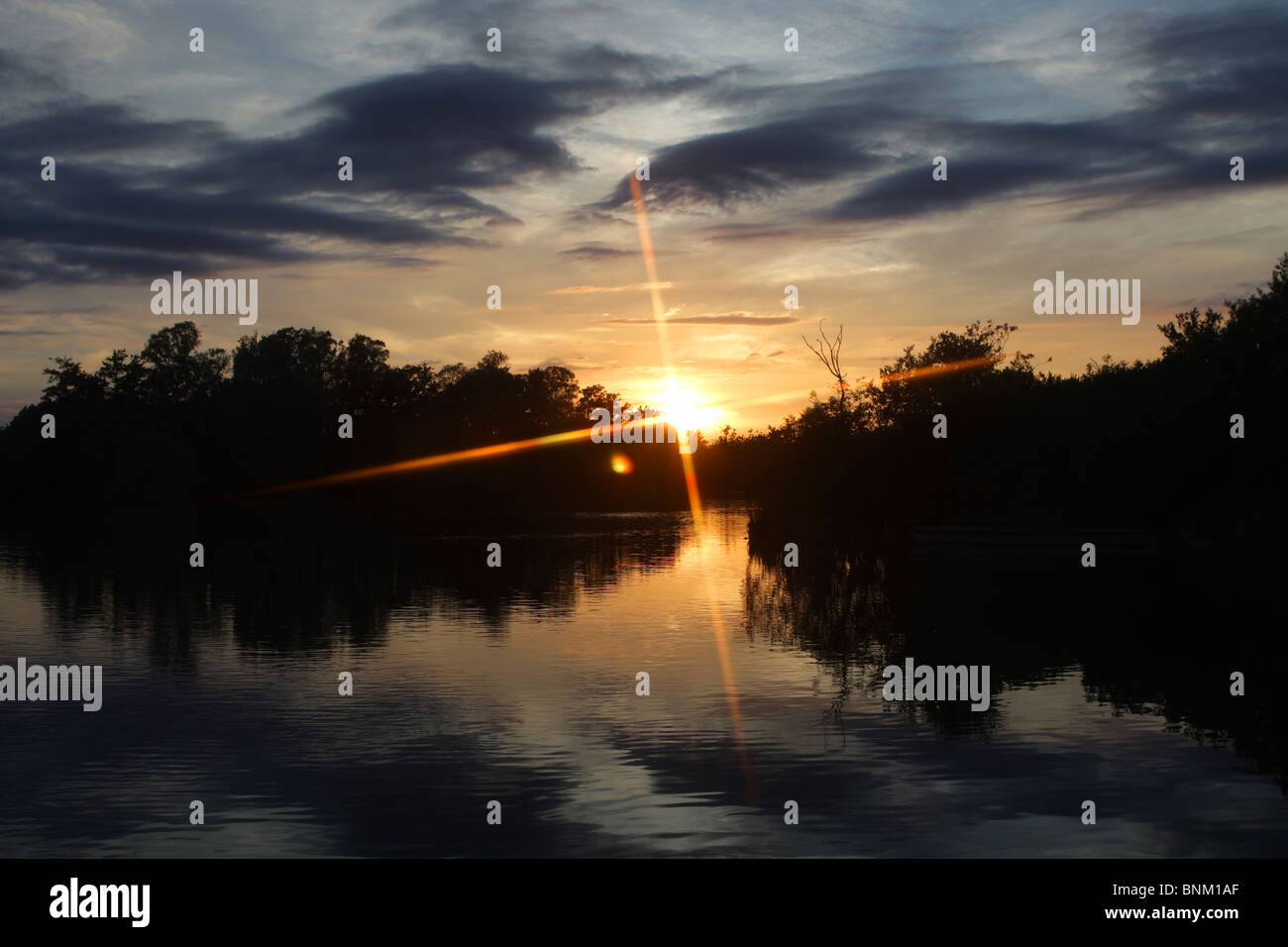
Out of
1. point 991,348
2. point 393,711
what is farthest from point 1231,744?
point 991,348

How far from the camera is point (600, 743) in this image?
11672 mm

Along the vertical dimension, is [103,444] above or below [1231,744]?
above

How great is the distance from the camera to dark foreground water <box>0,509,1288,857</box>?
855cm

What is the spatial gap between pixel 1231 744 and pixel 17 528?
234ft

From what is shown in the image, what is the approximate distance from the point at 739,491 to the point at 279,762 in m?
154

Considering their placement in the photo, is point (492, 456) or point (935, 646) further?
point (492, 456)

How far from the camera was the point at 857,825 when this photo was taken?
8.74 metres

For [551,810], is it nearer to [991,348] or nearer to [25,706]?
[25,706]

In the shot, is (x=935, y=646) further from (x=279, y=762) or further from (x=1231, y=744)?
(x=279, y=762)

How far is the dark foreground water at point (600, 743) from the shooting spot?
855cm

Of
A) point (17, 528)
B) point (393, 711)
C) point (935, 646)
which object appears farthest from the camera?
point (17, 528)
